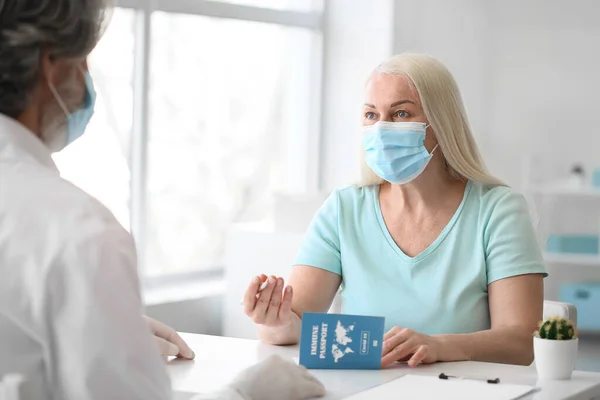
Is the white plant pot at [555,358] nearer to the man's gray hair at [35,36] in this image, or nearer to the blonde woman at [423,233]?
the blonde woman at [423,233]

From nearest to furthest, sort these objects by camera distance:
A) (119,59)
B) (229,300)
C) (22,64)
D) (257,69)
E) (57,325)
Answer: (57,325) → (22,64) → (119,59) → (229,300) → (257,69)

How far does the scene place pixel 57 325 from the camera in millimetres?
1110

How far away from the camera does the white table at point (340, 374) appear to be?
186 cm

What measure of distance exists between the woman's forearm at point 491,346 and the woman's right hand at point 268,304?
1.12 feet

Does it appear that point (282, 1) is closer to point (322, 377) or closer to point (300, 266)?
point (300, 266)

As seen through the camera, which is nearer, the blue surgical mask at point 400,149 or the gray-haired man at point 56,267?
the gray-haired man at point 56,267

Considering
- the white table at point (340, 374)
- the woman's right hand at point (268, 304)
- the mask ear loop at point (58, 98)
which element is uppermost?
the mask ear loop at point (58, 98)

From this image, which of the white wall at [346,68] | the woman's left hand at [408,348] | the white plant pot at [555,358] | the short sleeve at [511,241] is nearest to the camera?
the white plant pot at [555,358]

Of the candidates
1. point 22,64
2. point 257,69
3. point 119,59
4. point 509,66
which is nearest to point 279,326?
point 22,64

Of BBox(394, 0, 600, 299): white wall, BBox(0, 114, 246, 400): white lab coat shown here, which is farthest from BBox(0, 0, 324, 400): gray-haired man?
BBox(394, 0, 600, 299): white wall

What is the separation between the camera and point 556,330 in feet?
6.57

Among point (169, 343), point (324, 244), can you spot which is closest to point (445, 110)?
point (324, 244)

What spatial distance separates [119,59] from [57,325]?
2.91 meters

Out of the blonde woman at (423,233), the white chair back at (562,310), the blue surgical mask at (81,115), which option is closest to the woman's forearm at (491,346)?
the blonde woman at (423,233)
